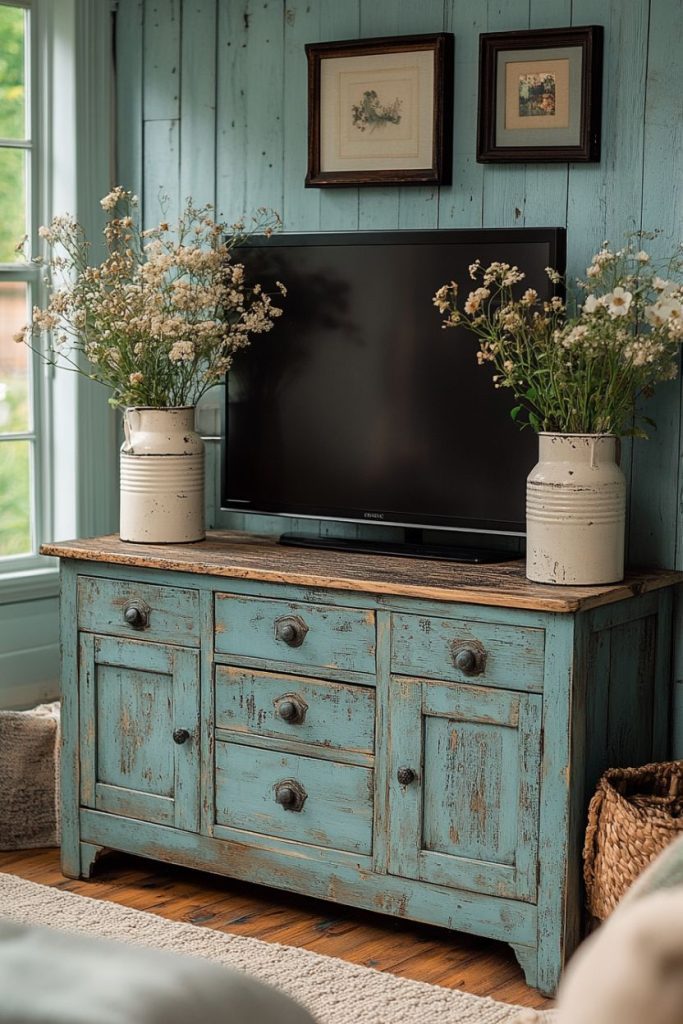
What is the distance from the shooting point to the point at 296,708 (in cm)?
320

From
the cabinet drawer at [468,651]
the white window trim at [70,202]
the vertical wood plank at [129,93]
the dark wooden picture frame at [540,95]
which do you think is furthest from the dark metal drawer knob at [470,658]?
the vertical wood plank at [129,93]

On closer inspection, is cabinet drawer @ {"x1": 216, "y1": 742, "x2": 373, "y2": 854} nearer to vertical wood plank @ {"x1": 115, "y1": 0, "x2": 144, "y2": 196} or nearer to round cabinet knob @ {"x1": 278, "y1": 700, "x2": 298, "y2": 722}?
round cabinet knob @ {"x1": 278, "y1": 700, "x2": 298, "y2": 722}

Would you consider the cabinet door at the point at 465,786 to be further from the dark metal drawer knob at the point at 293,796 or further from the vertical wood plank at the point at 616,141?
the vertical wood plank at the point at 616,141

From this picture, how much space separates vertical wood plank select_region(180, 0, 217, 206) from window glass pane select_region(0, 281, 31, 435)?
568mm

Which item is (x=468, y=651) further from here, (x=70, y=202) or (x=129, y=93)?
(x=129, y=93)

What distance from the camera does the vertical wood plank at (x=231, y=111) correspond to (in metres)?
3.85

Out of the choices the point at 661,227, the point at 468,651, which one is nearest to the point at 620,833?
the point at 468,651

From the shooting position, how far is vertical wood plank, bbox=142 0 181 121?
13.1ft

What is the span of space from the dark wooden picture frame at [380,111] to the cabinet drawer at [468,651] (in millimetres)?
1143

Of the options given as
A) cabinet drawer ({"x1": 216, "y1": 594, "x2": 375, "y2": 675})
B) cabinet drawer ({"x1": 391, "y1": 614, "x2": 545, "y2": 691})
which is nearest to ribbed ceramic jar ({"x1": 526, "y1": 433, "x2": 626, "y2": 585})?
cabinet drawer ({"x1": 391, "y1": 614, "x2": 545, "y2": 691})

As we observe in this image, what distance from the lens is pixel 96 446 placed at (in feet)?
13.7

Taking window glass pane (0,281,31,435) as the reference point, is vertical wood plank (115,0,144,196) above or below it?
above

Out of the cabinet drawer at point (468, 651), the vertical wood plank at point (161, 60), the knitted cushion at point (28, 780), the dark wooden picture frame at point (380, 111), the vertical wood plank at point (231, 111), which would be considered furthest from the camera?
the vertical wood plank at point (161, 60)

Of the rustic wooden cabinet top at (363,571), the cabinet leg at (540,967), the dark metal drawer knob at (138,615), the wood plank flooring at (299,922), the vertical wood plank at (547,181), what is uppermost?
the vertical wood plank at (547,181)
